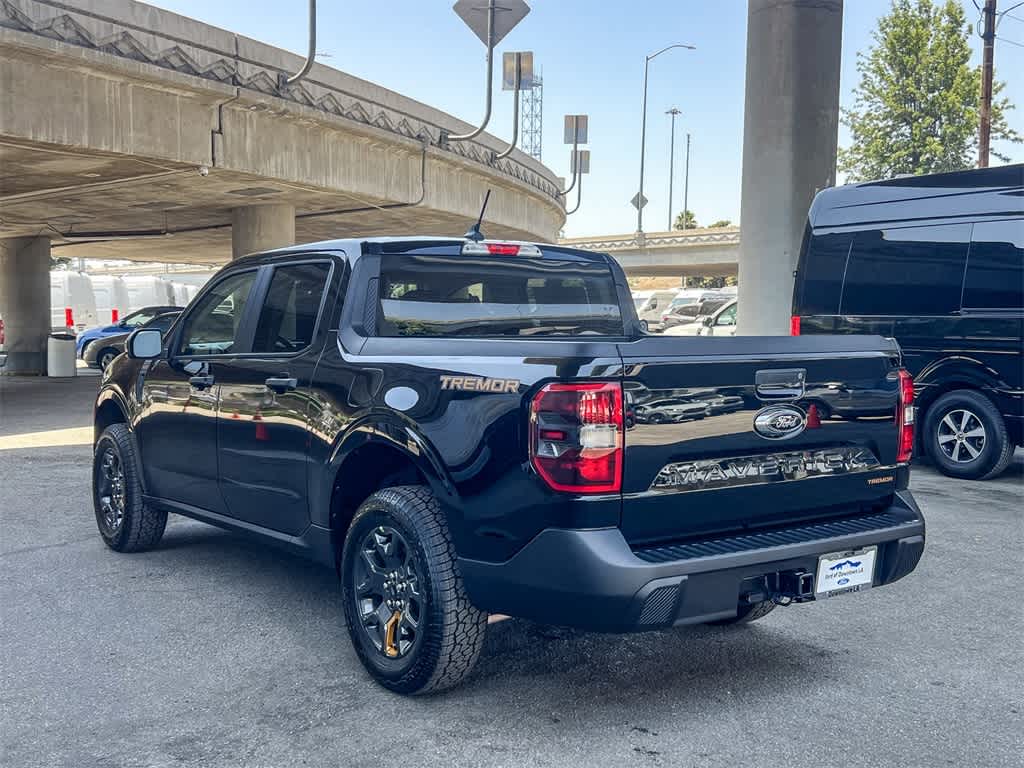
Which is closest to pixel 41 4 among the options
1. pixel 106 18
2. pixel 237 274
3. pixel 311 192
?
pixel 106 18

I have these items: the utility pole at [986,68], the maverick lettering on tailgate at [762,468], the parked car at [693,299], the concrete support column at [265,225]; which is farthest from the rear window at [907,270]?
the parked car at [693,299]

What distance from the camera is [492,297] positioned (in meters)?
4.86

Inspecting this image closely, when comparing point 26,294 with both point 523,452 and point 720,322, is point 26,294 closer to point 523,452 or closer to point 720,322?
point 720,322

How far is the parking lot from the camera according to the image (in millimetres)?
3549

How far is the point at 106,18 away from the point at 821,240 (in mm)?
8590

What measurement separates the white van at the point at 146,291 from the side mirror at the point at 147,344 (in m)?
32.4

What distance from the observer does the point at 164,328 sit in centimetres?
618

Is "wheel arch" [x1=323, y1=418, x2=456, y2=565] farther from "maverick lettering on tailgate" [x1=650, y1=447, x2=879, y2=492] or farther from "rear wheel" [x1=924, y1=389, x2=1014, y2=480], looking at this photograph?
"rear wheel" [x1=924, y1=389, x2=1014, y2=480]

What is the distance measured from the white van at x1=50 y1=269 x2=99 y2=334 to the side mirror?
29.7 meters

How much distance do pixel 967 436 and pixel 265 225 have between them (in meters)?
13.9

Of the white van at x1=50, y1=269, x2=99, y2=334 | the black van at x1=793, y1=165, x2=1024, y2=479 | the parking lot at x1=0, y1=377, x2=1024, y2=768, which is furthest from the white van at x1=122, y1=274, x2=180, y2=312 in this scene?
the parking lot at x1=0, y1=377, x2=1024, y2=768

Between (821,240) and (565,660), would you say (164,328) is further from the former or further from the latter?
(821,240)

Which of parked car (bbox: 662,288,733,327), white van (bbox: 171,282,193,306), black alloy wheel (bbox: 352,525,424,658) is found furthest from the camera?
parked car (bbox: 662,288,733,327)

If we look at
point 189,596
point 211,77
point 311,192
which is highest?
point 211,77
